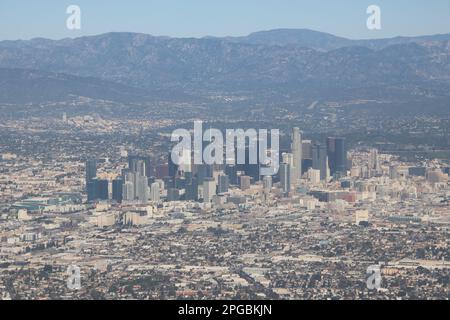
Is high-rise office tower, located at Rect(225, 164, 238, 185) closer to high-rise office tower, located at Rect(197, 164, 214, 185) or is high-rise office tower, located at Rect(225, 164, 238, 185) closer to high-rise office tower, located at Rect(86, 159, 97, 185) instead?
high-rise office tower, located at Rect(197, 164, 214, 185)

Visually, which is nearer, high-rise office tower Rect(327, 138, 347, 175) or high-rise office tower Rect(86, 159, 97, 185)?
high-rise office tower Rect(86, 159, 97, 185)

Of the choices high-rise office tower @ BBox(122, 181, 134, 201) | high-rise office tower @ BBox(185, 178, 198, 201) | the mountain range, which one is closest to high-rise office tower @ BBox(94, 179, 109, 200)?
high-rise office tower @ BBox(122, 181, 134, 201)

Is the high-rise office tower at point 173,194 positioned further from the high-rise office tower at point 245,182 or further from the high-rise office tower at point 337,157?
the high-rise office tower at point 337,157

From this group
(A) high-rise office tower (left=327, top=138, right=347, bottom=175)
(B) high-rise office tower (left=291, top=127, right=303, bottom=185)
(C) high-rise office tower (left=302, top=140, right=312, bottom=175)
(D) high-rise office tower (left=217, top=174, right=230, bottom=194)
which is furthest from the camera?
(A) high-rise office tower (left=327, top=138, right=347, bottom=175)

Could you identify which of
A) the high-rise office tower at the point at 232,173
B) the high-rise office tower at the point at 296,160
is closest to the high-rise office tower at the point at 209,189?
the high-rise office tower at the point at 232,173

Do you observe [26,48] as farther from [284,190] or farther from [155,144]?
[284,190]
